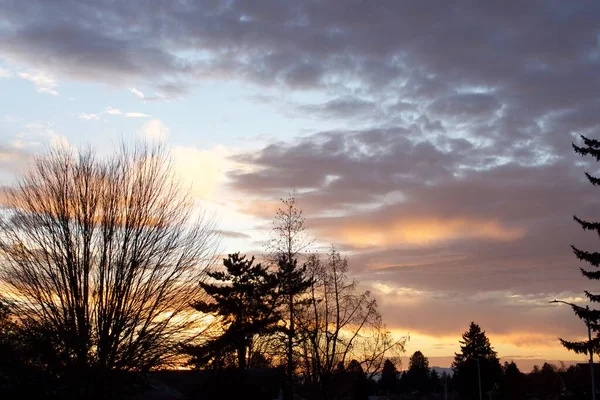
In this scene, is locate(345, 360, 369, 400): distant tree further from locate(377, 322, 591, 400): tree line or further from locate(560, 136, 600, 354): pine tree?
locate(377, 322, 591, 400): tree line

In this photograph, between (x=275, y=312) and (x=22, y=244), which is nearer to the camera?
(x=22, y=244)

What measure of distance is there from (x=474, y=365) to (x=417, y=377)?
77320mm

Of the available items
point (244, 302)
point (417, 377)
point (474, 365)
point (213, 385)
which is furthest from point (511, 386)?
point (417, 377)

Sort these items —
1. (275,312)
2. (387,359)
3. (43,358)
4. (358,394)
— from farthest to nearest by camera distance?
(275,312), (358,394), (387,359), (43,358)

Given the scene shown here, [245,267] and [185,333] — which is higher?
[245,267]

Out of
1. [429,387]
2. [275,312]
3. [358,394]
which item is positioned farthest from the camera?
[429,387]

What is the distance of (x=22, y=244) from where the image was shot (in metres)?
25.1

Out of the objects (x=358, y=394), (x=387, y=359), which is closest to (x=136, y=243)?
(x=387, y=359)

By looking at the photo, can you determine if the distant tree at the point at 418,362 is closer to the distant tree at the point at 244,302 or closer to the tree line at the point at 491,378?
the tree line at the point at 491,378

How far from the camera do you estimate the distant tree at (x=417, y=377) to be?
175 meters

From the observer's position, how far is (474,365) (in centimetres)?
10406

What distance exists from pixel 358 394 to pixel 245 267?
17.3 m

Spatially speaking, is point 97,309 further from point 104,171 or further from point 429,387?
point 429,387

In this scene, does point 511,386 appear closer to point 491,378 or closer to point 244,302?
point 491,378
